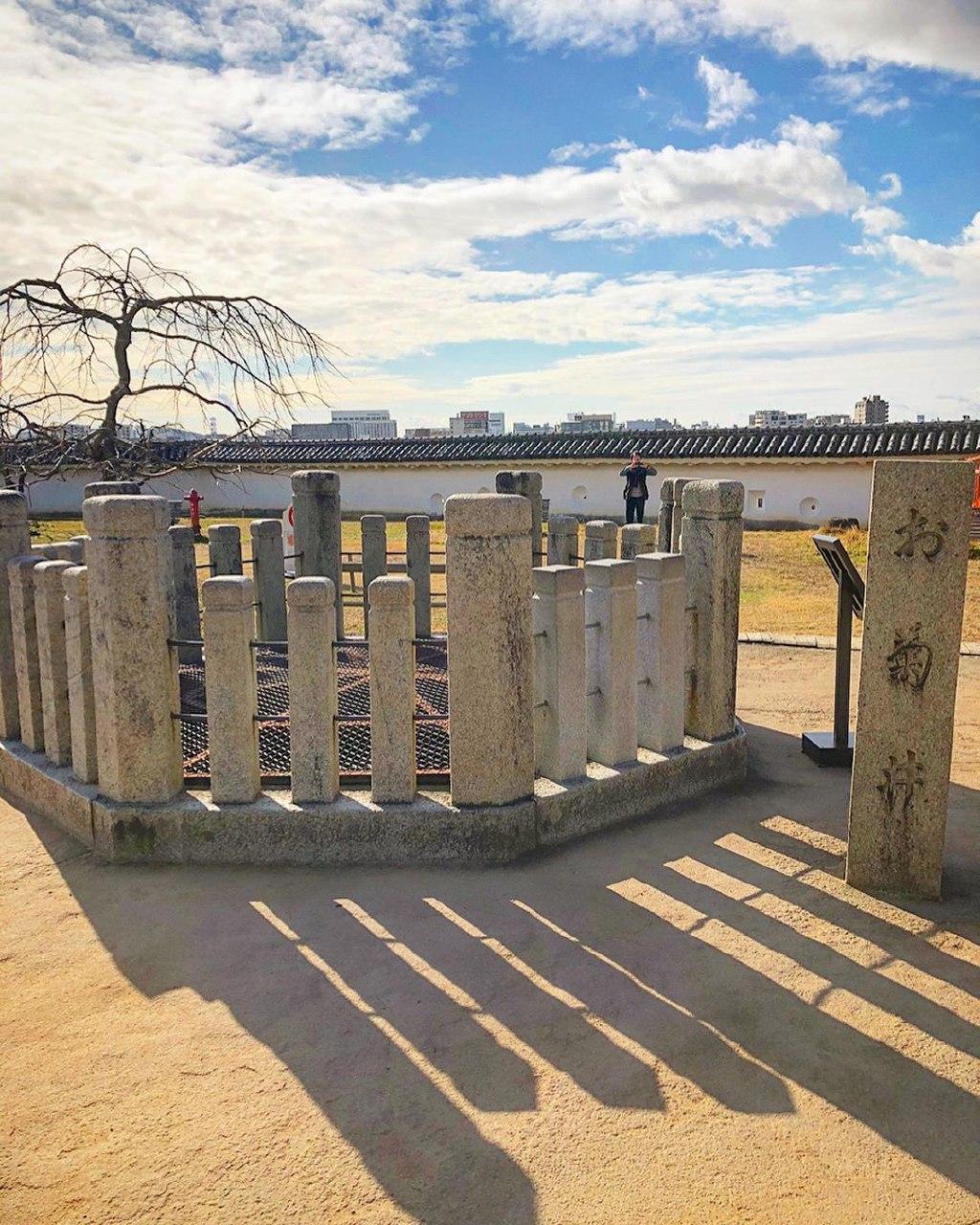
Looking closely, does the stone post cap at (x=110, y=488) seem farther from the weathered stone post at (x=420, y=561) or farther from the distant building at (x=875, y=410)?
the distant building at (x=875, y=410)

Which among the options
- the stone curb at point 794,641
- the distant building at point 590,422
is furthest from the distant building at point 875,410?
the stone curb at point 794,641

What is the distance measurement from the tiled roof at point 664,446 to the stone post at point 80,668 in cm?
1369

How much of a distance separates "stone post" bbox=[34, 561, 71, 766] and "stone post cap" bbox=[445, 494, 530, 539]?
1.95 m

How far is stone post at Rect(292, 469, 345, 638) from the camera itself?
7691 millimetres

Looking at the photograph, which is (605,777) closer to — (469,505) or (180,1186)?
(469,505)

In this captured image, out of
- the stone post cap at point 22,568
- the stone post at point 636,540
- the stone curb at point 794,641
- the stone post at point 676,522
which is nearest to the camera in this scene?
the stone post cap at point 22,568

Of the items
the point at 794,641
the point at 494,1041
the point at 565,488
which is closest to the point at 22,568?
the point at 494,1041

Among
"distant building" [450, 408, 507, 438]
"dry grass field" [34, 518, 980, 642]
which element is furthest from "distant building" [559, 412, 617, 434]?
"dry grass field" [34, 518, 980, 642]

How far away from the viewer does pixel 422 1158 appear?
2414mm

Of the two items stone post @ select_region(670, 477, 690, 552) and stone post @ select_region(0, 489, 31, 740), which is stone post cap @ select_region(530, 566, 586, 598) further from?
stone post @ select_region(0, 489, 31, 740)

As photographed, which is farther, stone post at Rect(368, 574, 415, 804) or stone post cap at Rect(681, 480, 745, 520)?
stone post cap at Rect(681, 480, 745, 520)

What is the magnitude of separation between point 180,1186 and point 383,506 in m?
21.2

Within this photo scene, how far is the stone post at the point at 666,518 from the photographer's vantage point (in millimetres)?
6789

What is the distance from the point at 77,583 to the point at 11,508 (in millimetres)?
1110
